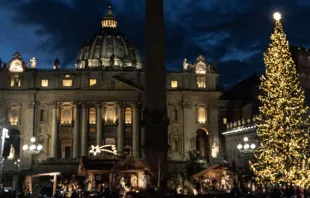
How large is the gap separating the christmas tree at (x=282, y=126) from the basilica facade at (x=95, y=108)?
5199cm

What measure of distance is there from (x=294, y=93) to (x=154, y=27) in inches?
324

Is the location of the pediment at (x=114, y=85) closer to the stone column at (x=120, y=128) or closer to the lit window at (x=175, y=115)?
the stone column at (x=120, y=128)

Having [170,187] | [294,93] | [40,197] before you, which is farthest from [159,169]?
[294,93]

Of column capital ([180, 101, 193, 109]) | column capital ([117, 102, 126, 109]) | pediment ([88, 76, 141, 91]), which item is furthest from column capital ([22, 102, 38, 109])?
column capital ([180, 101, 193, 109])

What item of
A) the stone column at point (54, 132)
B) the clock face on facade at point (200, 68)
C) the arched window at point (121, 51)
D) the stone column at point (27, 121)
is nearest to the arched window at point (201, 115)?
the clock face on facade at point (200, 68)

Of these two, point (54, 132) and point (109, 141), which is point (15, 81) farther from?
point (109, 141)

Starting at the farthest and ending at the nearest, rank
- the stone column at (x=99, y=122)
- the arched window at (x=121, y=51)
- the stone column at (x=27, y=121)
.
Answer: the arched window at (x=121, y=51), the stone column at (x=99, y=122), the stone column at (x=27, y=121)

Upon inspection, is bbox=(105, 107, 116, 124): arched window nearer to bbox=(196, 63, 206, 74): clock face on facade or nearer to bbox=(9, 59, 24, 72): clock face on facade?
bbox=(9, 59, 24, 72): clock face on facade

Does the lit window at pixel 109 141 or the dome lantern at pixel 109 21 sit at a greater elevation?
the dome lantern at pixel 109 21

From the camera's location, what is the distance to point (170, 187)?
25.4m

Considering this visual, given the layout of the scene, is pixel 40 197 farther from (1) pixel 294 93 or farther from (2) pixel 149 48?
(1) pixel 294 93

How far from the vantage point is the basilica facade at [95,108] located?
80.4 meters

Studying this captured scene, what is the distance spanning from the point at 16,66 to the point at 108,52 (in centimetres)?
2352

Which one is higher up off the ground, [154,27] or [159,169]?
[154,27]
